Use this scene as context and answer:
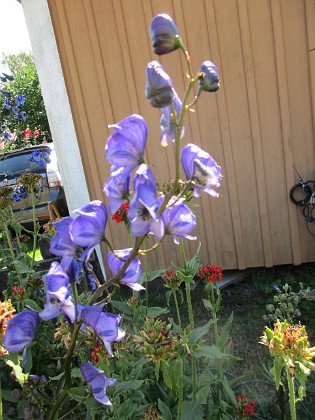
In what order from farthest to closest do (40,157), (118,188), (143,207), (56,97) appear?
(56,97)
(40,157)
(118,188)
(143,207)

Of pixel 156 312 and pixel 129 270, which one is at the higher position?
pixel 129 270

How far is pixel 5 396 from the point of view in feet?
6.48

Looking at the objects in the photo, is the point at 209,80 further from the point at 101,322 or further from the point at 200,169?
the point at 101,322

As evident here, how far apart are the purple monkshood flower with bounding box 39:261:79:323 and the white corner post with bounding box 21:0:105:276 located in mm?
3190

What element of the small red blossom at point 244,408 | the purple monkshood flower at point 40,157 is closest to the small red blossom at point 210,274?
the small red blossom at point 244,408

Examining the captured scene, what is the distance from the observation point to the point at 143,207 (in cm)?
86

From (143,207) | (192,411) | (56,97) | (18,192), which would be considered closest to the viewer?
(143,207)

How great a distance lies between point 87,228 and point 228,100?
3.23 metres

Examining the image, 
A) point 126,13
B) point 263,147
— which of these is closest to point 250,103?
point 263,147

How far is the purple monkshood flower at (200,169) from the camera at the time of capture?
3.06ft

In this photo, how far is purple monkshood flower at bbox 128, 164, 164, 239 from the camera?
85cm

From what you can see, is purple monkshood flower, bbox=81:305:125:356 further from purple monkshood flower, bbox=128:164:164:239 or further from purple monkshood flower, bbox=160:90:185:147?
purple monkshood flower, bbox=160:90:185:147

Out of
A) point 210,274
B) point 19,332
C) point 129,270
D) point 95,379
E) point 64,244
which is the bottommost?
point 210,274

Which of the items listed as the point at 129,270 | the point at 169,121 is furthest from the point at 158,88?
the point at 129,270
